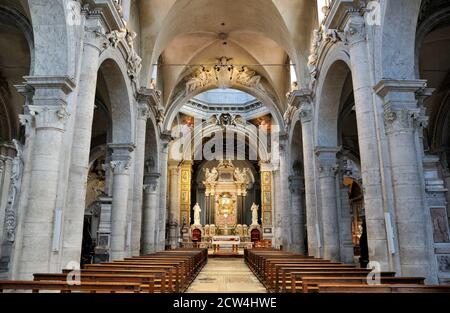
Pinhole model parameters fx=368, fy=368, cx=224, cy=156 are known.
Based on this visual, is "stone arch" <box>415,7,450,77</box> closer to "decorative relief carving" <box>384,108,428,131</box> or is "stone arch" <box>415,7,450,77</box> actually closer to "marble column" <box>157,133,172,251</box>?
"decorative relief carving" <box>384,108,428,131</box>

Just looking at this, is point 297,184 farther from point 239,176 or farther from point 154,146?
point 239,176

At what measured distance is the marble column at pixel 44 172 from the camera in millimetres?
6828

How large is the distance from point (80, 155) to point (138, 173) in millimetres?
5303

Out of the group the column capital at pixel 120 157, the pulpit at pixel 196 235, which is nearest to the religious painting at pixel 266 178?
the pulpit at pixel 196 235

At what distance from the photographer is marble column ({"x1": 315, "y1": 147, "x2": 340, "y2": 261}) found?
38.1 feet

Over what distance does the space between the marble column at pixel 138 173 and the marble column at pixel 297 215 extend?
7.71 m

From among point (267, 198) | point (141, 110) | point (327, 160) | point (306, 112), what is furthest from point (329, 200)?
point (267, 198)

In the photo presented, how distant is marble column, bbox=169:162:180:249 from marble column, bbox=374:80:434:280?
67.6ft

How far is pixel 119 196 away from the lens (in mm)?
11820

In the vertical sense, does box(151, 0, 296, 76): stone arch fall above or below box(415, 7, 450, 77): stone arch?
above

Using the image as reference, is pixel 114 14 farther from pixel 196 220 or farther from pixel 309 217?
pixel 196 220

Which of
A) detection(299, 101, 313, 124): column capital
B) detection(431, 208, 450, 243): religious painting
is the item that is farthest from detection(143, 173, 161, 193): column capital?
detection(431, 208, 450, 243): religious painting

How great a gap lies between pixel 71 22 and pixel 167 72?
11.7 m
